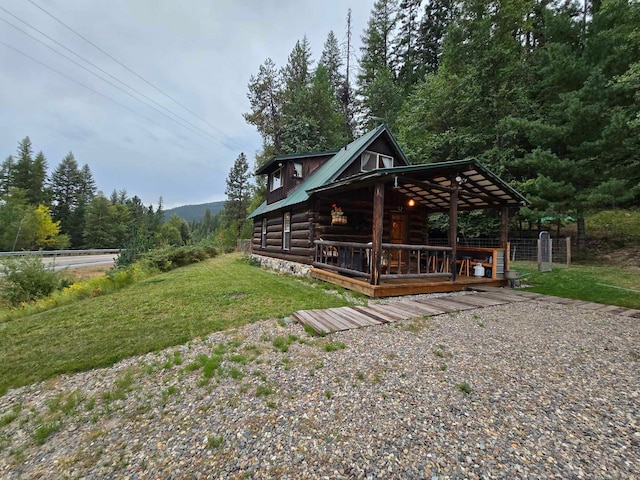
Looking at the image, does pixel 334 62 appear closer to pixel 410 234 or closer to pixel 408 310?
pixel 410 234

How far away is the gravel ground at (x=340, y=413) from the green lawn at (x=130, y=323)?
454mm

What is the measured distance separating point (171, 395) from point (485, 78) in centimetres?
2140

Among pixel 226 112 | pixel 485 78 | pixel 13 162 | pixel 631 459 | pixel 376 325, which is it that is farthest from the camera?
pixel 13 162

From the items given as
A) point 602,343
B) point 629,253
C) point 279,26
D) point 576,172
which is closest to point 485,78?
point 576,172

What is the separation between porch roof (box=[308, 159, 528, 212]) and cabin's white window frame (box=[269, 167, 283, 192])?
5.34 metres

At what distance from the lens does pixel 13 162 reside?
37.0m

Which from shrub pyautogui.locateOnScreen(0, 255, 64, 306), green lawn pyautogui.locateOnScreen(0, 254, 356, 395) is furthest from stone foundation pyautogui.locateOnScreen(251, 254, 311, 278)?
shrub pyautogui.locateOnScreen(0, 255, 64, 306)

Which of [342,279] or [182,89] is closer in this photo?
[342,279]

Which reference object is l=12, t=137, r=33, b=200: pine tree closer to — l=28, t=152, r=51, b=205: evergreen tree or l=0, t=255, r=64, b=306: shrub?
l=28, t=152, r=51, b=205: evergreen tree

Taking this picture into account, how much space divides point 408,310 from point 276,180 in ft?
35.5

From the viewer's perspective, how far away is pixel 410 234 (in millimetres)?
11195

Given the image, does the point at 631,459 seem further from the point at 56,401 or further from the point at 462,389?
the point at 56,401

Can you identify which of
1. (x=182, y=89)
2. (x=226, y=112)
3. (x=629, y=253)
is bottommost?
(x=629, y=253)

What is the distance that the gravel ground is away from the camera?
5.79ft
